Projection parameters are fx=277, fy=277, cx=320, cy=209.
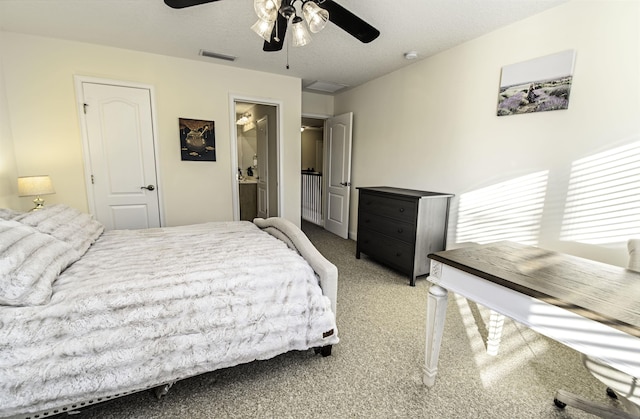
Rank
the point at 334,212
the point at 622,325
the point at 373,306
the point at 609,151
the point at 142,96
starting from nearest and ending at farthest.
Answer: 1. the point at 622,325
2. the point at 609,151
3. the point at 373,306
4. the point at 142,96
5. the point at 334,212

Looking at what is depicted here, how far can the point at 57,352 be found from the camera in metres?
1.19

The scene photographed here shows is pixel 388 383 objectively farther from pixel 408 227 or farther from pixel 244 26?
pixel 244 26

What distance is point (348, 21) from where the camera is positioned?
1837 millimetres

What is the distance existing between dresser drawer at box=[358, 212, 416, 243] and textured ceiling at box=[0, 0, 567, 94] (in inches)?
73.4

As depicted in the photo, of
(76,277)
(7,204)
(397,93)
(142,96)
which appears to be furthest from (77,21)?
(397,93)

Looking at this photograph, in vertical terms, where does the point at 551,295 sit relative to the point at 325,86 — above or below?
below

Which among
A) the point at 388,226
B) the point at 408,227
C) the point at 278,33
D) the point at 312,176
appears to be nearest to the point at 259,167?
the point at 312,176

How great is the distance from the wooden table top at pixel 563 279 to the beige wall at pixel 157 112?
125 inches

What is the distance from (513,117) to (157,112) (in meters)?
3.84

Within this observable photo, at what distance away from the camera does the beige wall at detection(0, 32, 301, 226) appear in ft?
9.30

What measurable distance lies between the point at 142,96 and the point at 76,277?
2.63 metres

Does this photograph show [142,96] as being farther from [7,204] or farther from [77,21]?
[7,204]

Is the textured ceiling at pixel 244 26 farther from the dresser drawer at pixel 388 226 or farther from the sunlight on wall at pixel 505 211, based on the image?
the dresser drawer at pixel 388 226

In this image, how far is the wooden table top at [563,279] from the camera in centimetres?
92
